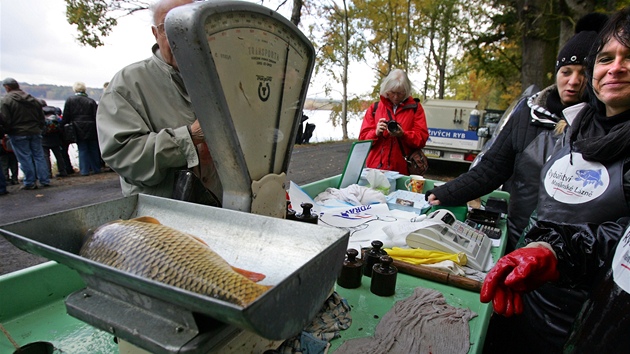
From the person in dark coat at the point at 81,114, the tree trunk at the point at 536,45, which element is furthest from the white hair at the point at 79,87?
the tree trunk at the point at 536,45

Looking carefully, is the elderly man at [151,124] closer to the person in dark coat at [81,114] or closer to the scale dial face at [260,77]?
the scale dial face at [260,77]

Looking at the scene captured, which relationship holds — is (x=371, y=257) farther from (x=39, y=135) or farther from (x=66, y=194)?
(x=39, y=135)

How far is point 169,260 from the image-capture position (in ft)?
2.59

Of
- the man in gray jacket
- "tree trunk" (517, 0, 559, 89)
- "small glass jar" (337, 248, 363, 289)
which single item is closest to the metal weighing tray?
"small glass jar" (337, 248, 363, 289)

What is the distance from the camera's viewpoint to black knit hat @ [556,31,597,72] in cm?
202

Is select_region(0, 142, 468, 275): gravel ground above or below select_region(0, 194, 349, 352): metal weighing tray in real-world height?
below

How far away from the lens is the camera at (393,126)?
11.1 feet

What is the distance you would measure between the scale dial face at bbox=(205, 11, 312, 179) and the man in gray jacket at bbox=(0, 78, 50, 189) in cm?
720

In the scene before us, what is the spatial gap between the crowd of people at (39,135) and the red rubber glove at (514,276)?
785cm

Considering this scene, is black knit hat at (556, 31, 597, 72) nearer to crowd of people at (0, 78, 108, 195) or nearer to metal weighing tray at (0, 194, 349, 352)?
metal weighing tray at (0, 194, 349, 352)

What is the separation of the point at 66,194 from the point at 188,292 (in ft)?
24.1

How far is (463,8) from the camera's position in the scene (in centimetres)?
1680

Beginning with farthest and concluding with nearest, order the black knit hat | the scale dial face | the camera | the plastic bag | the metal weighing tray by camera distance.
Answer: the camera < the plastic bag < the black knit hat < the scale dial face < the metal weighing tray

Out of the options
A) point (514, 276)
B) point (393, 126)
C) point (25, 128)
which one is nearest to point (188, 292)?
point (514, 276)
